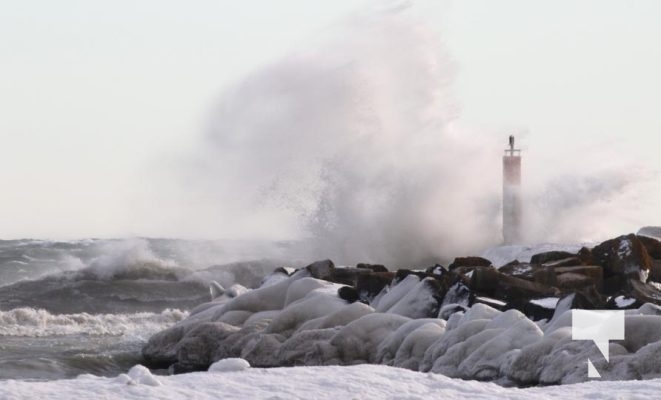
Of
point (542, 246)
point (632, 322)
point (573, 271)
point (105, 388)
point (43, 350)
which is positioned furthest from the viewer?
point (542, 246)

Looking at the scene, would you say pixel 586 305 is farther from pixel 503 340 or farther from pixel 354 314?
pixel 354 314

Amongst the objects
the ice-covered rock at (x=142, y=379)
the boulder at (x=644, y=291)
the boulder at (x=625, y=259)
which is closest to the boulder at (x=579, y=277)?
the boulder at (x=644, y=291)

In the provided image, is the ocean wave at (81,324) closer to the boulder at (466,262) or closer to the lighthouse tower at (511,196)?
the boulder at (466,262)

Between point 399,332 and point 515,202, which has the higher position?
point 515,202

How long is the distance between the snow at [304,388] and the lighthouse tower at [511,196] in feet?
98.8

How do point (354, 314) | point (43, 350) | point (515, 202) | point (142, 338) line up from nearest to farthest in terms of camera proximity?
point (354, 314), point (43, 350), point (142, 338), point (515, 202)

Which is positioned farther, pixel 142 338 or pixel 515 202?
pixel 515 202

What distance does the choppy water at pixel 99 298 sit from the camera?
729 inches

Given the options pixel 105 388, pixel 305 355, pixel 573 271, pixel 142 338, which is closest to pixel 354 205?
pixel 142 338

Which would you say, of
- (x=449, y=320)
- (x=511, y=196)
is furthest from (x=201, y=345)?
(x=511, y=196)

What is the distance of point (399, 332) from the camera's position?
46.4ft

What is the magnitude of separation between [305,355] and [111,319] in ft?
41.4

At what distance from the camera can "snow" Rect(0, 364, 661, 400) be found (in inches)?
284

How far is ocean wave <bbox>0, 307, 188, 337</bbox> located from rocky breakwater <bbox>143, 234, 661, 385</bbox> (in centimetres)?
302
